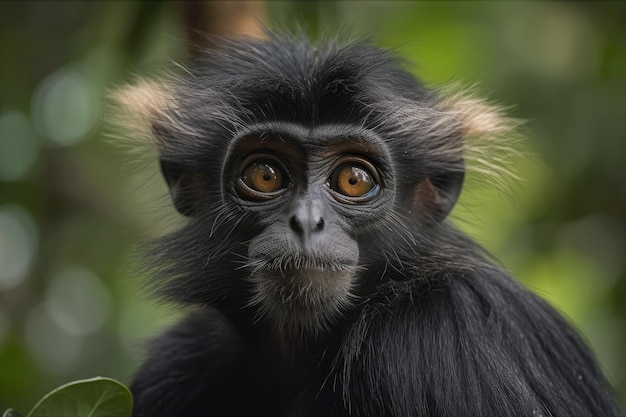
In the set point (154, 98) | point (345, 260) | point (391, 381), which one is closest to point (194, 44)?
point (154, 98)

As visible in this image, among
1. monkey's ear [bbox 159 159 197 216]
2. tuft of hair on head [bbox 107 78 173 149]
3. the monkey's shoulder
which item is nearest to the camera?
A: the monkey's shoulder

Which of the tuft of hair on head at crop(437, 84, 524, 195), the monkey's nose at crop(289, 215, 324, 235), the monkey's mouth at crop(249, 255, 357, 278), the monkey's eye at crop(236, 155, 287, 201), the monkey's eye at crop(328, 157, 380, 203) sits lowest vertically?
the monkey's mouth at crop(249, 255, 357, 278)

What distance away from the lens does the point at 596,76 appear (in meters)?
7.75

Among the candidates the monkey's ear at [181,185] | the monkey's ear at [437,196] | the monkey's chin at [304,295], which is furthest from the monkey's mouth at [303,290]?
the monkey's ear at [181,185]

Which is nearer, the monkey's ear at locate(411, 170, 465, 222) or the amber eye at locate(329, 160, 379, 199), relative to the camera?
the amber eye at locate(329, 160, 379, 199)

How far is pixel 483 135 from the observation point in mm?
5617

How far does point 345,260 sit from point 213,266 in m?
0.96

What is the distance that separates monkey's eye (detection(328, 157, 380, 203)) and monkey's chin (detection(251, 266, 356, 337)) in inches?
14.9

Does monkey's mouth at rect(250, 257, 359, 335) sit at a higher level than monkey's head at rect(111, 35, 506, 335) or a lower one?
lower

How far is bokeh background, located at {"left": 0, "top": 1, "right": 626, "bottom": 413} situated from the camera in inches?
289

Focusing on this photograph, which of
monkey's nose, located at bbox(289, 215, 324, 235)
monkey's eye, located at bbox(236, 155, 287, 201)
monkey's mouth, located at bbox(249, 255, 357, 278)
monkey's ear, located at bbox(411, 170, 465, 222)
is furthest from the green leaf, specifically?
monkey's ear, located at bbox(411, 170, 465, 222)

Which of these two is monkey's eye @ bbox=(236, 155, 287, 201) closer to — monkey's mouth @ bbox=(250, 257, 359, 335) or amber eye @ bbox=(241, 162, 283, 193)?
amber eye @ bbox=(241, 162, 283, 193)

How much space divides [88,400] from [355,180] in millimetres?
1700

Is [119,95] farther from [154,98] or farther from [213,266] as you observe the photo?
[213,266]
